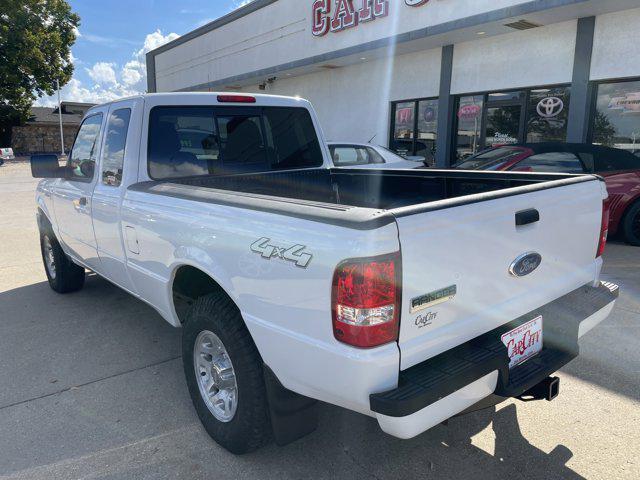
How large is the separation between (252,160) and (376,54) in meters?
10.8

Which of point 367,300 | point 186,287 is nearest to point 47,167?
point 186,287

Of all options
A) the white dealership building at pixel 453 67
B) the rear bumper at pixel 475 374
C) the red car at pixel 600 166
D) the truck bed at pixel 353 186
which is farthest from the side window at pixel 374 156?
the rear bumper at pixel 475 374

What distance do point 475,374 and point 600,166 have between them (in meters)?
6.73

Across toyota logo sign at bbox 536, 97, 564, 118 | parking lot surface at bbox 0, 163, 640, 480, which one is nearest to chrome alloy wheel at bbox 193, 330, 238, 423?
parking lot surface at bbox 0, 163, 640, 480

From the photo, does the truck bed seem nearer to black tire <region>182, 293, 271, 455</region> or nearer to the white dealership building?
black tire <region>182, 293, 271, 455</region>

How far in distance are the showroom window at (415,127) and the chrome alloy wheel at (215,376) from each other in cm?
1143

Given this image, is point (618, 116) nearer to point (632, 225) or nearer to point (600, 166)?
point (600, 166)

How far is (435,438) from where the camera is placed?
2.79m

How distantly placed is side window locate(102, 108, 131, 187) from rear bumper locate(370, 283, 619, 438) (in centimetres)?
256

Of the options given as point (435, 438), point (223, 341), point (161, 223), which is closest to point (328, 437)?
point (435, 438)

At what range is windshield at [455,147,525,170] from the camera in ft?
25.4

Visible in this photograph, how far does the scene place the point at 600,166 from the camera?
297 inches

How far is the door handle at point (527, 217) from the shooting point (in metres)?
2.29

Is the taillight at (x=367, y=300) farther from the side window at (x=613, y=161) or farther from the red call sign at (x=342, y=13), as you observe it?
the red call sign at (x=342, y=13)
